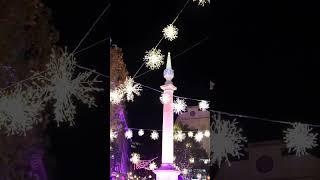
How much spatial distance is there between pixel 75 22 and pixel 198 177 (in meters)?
27.3

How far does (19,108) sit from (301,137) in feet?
15.2

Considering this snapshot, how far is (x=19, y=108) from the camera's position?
6086 mm

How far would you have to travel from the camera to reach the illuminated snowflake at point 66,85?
615 cm

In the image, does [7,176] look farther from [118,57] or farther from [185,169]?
[185,169]

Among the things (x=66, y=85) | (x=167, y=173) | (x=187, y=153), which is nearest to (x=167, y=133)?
(x=167, y=173)

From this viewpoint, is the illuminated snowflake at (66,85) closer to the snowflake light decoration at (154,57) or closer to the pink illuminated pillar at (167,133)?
the snowflake light decoration at (154,57)

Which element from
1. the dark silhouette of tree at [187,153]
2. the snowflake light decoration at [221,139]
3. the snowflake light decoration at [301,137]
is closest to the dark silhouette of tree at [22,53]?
the snowflake light decoration at [221,139]

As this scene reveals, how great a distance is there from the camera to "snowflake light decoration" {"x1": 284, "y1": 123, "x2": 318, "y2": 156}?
7.40 metres

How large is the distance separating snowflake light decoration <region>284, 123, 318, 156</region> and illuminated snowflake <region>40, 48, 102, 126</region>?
11.4 feet

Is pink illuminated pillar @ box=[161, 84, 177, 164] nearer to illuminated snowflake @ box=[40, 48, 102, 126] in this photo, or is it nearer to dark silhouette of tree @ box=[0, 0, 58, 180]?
illuminated snowflake @ box=[40, 48, 102, 126]

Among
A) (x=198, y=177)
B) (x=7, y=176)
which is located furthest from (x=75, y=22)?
(x=198, y=177)

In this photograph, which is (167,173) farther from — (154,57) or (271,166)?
(154,57)

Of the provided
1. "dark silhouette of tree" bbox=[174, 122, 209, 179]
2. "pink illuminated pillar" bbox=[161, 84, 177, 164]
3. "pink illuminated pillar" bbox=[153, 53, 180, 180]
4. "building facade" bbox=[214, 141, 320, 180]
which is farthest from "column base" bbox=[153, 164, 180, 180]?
"dark silhouette of tree" bbox=[174, 122, 209, 179]

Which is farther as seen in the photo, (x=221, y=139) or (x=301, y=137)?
(x=301, y=137)
